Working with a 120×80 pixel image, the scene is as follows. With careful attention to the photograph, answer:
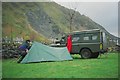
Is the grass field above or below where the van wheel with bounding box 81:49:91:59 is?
below

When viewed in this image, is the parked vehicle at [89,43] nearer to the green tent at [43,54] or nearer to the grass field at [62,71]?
the green tent at [43,54]

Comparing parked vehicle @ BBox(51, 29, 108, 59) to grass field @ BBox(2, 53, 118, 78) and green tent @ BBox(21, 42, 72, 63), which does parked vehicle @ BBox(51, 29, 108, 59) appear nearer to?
green tent @ BBox(21, 42, 72, 63)

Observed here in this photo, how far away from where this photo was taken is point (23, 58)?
739 inches

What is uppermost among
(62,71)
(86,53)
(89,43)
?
(89,43)

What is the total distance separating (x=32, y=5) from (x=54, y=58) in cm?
10576

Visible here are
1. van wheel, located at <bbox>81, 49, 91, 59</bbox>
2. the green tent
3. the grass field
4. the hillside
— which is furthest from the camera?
the hillside

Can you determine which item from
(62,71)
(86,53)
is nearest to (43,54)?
(86,53)

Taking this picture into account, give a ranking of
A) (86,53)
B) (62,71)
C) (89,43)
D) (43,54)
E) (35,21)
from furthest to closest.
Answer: (35,21)
(86,53)
(89,43)
(43,54)
(62,71)

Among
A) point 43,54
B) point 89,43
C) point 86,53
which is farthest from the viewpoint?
point 86,53

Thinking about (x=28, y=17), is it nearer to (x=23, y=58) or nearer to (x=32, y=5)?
(x=32, y=5)

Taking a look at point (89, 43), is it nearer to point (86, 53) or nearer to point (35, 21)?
point (86, 53)

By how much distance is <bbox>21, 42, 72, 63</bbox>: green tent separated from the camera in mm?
18594

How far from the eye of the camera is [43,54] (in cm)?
1931

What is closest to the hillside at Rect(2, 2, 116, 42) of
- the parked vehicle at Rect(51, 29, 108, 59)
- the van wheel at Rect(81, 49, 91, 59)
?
the parked vehicle at Rect(51, 29, 108, 59)
